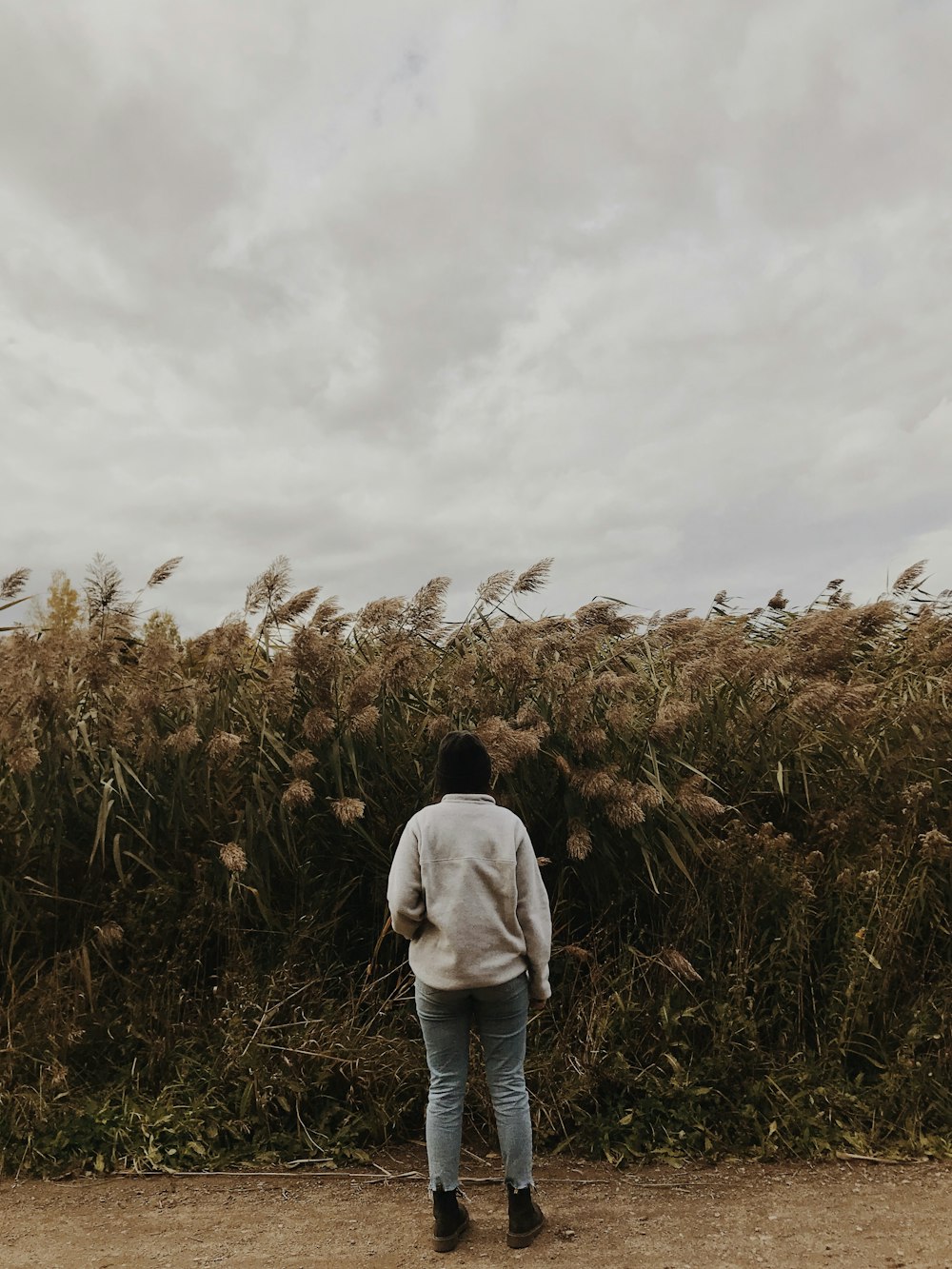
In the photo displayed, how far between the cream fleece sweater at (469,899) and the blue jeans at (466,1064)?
9 cm

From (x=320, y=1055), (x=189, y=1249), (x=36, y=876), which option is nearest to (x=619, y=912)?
(x=320, y=1055)

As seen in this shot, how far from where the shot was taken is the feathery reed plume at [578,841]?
4.51 metres

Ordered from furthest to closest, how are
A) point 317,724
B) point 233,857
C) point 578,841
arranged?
point 317,724
point 578,841
point 233,857

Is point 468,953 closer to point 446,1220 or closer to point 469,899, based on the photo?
point 469,899

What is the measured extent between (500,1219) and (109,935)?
2.18 meters

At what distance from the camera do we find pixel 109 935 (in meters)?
4.64

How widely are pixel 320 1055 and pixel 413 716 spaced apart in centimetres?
181

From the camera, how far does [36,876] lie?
4938 mm

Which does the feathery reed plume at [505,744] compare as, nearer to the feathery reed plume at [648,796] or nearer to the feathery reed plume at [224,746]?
the feathery reed plume at [648,796]

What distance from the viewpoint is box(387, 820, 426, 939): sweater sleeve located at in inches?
149

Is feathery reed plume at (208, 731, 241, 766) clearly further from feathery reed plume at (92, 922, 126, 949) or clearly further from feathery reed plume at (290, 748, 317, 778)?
feathery reed plume at (92, 922, 126, 949)

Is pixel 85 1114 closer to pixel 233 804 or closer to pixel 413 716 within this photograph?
pixel 233 804

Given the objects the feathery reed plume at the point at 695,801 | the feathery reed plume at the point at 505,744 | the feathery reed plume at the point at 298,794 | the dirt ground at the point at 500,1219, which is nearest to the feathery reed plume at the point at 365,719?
the feathery reed plume at the point at 298,794

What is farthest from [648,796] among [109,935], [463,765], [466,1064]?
[109,935]
